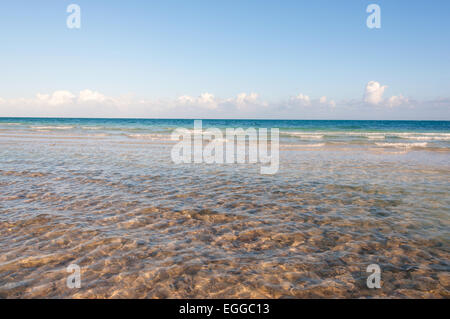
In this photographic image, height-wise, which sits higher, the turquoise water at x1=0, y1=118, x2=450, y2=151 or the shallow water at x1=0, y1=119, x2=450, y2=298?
the turquoise water at x1=0, y1=118, x2=450, y2=151

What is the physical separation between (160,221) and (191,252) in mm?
1543

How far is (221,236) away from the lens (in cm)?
505

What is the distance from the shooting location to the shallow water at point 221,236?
11.9ft

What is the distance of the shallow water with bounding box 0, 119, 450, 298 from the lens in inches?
143

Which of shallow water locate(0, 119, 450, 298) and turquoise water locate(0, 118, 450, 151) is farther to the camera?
turquoise water locate(0, 118, 450, 151)

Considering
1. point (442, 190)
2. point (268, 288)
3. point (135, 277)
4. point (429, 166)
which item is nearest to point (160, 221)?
point (135, 277)

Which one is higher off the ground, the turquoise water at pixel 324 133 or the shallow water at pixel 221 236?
the turquoise water at pixel 324 133

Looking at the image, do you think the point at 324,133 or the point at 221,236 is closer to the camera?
the point at 221,236

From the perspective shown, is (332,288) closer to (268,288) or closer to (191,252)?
(268,288)

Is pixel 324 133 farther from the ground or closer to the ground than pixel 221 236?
farther from the ground

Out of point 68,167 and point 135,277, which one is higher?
point 68,167

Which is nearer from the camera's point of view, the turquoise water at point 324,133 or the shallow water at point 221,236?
the shallow water at point 221,236
